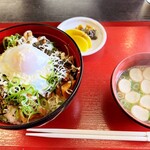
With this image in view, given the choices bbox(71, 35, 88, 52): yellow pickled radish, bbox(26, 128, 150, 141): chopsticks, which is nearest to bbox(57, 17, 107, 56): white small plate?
bbox(71, 35, 88, 52): yellow pickled radish

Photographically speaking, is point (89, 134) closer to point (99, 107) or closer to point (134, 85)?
point (99, 107)

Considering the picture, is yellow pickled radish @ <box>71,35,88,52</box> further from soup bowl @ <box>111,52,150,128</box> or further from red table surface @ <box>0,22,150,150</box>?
soup bowl @ <box>111,52,150,128</box>

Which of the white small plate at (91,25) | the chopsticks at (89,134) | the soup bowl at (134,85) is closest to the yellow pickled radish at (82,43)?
the white small plate at (91,25)

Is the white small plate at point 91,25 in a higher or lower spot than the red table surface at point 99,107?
higher

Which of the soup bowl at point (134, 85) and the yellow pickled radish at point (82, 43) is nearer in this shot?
the soup bowl at point (134, 85)

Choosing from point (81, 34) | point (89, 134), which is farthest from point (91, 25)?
point (89, 134)

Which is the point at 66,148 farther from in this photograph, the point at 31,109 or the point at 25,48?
the point at 25,48

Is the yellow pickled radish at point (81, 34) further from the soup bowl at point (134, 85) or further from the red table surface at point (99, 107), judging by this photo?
the soup bowl at point (134, 85)
